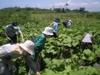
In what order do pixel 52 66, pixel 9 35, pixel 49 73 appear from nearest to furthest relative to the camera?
pixel 49 73
pixel 52 66
pixel 9 35

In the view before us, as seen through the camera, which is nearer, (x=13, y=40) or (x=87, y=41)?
(x=13, y=40)

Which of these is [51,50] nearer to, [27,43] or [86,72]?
[86,72]

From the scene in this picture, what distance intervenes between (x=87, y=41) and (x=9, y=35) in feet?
11.1

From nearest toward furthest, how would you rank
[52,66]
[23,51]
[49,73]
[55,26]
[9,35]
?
[23,51] < [49,73] < [52,66] < [9,35] < [55,26]

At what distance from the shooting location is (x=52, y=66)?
8.89m

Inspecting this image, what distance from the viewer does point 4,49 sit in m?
5.91

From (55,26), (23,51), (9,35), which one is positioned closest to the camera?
(23,51)

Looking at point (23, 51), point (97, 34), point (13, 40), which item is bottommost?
point (97, 34)

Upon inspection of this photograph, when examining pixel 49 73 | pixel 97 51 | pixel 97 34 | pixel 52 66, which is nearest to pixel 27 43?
pixel 49 73

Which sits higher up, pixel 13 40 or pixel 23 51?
A: pixel 23 51

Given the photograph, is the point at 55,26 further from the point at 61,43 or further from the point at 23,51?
the point at 23,51

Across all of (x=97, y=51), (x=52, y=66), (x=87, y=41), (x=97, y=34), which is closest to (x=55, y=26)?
(x=97, y=34)

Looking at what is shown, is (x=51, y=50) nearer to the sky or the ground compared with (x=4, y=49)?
nearer to the ground

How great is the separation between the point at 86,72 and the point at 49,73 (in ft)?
2.83
